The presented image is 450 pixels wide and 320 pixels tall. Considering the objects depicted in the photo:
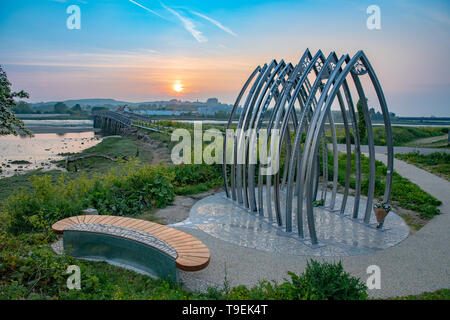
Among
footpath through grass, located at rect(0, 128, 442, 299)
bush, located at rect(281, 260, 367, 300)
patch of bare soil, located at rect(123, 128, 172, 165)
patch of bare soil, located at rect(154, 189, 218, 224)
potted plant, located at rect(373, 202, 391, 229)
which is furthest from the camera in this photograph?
patch of bare soil, located at rect(123, 128, 172, 165)

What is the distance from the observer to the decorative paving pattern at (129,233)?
509cm

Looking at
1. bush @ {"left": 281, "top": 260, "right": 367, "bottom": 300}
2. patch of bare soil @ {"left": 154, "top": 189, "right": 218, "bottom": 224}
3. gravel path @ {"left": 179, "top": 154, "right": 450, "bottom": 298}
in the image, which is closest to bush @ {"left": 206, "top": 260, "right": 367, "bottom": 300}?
bush @ {"left": 281, "top": 260, "right": 367, "bottom": 300}

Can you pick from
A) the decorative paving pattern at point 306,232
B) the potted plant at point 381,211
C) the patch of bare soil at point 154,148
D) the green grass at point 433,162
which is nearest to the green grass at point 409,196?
the decorative paving pattern at point 306,232

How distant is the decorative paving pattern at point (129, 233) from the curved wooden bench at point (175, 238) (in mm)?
155

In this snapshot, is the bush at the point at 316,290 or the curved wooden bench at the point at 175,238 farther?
the curved wooden bench at the point at 175,238

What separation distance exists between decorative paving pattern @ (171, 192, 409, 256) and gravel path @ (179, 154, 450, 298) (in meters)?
Result: 0.24

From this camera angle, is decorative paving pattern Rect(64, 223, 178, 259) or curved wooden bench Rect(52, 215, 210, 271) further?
decorative paving pattern Rect(64, 223, 178, 259)

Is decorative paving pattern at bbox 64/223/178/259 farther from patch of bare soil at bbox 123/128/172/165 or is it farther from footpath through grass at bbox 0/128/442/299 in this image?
patch of bare soil at bbox 123/128/172/165

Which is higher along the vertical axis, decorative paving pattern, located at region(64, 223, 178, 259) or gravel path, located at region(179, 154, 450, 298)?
decorative paving pattern, located at region(64, 223, 178, 259)

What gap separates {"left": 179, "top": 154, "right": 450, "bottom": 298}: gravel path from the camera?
16.9 ft

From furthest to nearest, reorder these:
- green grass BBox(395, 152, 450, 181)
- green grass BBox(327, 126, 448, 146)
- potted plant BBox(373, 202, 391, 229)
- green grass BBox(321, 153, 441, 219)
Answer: green grass BBox(327, 126, 448, 146), green grass BBox(395, 152, 450, 181), green grass BBox(321, 153, 441, 219), potted plant BBox(373, 202, 391, 229)

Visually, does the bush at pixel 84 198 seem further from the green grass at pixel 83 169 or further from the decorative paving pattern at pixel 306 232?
the decorative paving pattern at pixel 306 232

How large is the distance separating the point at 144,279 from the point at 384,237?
16.1ft

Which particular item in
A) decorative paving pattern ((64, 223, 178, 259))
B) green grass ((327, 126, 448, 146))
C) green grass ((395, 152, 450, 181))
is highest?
green grass ((327, 126, 448, 146))
